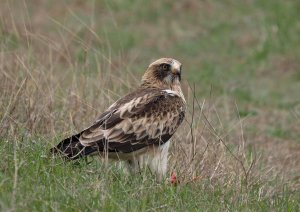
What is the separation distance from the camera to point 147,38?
Result: 18172mm

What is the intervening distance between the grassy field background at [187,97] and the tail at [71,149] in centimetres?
7

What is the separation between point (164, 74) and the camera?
30.5ft

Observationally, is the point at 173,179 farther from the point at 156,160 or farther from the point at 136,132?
the point at 136,132

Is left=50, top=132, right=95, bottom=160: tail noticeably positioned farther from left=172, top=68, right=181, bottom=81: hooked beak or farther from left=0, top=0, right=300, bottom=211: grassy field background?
left=172, top=68, right=181, bottom=81: hooked beak

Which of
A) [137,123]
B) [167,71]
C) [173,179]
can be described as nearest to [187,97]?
[167,71]

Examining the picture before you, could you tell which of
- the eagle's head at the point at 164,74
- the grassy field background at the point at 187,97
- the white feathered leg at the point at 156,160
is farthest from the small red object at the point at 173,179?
the eagle's head at the point at 164,74

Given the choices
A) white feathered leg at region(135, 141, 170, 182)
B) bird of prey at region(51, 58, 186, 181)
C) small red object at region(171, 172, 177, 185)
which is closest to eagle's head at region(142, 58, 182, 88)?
bird of prey at region(51, 58, 186, 181)

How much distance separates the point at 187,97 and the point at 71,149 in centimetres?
401

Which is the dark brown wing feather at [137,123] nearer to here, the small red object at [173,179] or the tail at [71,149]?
the tail at [71,149]

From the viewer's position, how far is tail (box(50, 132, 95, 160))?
7.87 meters

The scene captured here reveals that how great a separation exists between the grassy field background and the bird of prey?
0.13 meters

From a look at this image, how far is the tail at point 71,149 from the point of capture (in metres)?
7.87

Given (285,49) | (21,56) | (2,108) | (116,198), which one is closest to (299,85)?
(285,49)

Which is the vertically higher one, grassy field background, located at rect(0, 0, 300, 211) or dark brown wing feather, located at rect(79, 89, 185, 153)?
dark brown wing feather, located at rect(79, 89, 185, 153)
